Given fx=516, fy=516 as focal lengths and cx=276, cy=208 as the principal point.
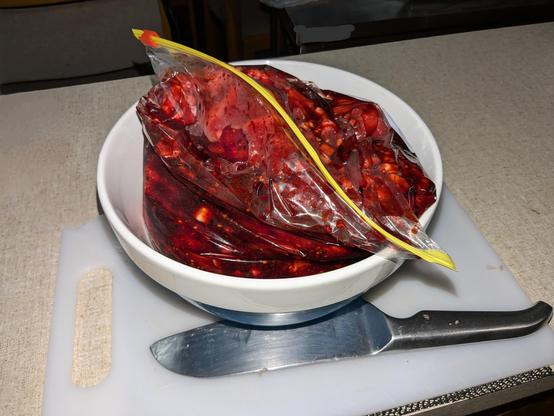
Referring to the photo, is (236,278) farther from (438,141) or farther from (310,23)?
(310,23)

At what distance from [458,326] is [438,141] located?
32 cm

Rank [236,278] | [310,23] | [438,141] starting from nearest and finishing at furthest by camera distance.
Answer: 1. [236,278]
2. [438,141]
3. [310,23]

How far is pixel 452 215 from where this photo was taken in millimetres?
567

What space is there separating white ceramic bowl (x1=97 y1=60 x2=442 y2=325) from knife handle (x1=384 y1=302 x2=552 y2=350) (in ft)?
0.24

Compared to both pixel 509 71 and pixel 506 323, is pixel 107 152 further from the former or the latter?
pixel 509 71

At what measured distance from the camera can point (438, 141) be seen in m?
0.70

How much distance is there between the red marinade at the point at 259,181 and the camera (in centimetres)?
40

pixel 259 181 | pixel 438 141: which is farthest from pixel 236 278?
pixel 438 141

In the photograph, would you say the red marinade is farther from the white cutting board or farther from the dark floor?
the dark floor

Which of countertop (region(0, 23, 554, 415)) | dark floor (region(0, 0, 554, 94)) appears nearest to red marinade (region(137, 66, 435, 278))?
countertop (region(0, 23, 554, 415))

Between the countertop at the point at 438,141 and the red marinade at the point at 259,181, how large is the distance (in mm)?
183

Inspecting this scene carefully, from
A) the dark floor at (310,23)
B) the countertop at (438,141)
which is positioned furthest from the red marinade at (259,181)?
the dark floor at (310,23)

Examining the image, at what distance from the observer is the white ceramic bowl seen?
369 millimetres

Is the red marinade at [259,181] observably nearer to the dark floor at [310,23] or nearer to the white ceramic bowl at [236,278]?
the white ceramic bowl at [236,278]
